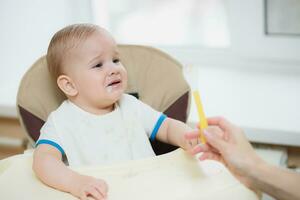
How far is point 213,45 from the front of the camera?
2039 mm

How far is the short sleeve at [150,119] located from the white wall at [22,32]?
0.76 meters

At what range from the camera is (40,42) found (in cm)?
201

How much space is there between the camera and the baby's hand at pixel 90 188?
1038 millimetres

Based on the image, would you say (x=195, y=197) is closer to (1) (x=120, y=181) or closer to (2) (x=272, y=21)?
(1) (x=120, y=181)

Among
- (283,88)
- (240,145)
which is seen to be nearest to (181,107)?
(240,145)

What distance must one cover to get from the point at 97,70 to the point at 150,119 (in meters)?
0.19

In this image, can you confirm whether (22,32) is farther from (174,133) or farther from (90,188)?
(90,188)

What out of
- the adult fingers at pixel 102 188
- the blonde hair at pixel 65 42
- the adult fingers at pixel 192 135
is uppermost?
the blonde hair at pixel 65 42

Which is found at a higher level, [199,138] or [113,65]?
[113,65]

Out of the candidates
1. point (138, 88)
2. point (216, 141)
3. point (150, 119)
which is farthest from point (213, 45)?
point (216, 141)

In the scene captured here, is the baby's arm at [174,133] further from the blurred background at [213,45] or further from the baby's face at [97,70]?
the blurred background at [213,45]

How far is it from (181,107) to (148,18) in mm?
795

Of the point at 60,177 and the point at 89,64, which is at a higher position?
the point at 89,64

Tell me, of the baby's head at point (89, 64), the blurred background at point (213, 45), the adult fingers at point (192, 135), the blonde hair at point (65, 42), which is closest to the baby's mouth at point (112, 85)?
the baby's head at point (89, 64)
